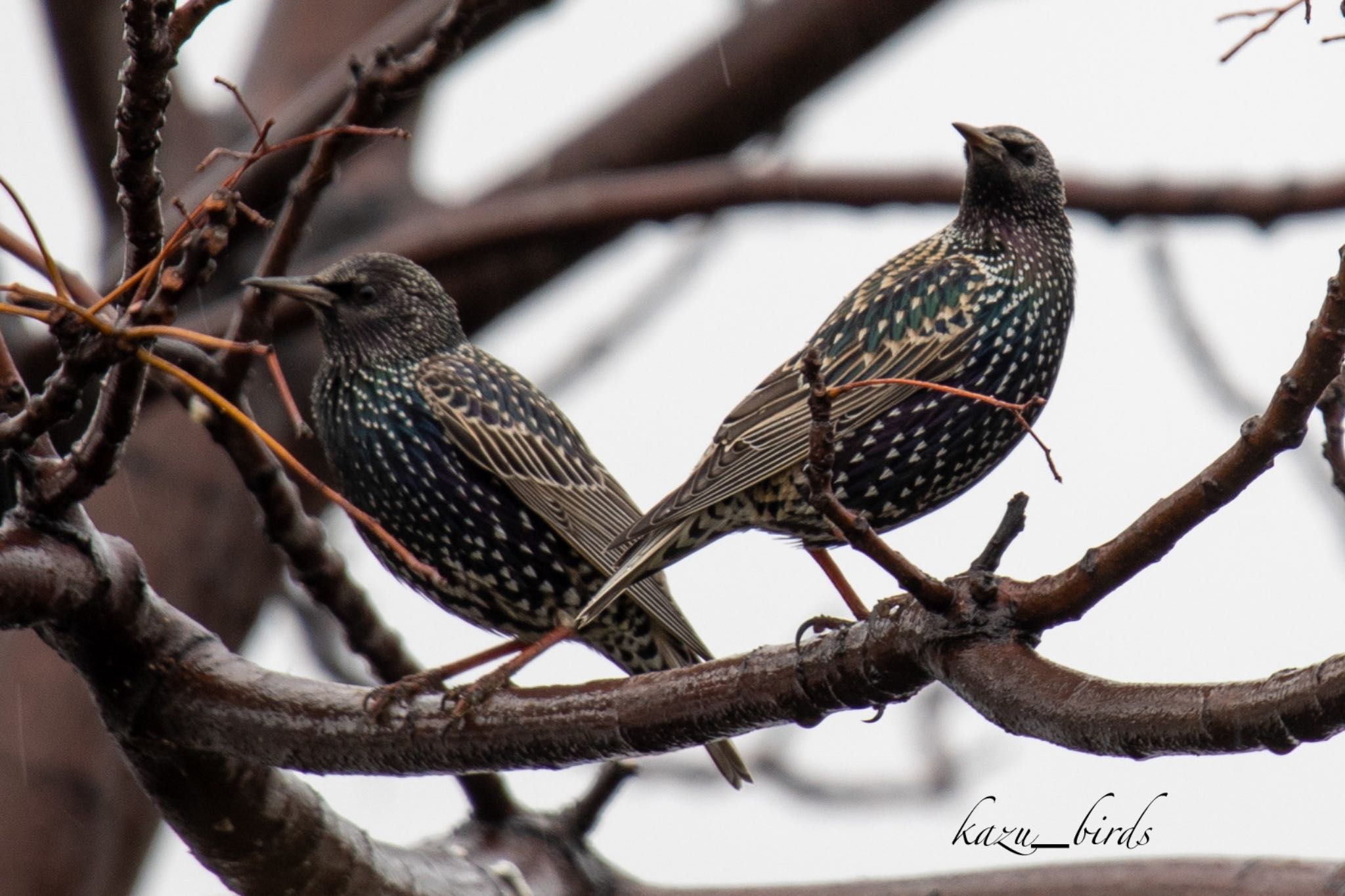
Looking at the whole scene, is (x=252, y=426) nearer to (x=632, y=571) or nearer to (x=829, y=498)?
(x=829, y=498)

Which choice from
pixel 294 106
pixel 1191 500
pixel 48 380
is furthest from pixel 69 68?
pixel 1191 500

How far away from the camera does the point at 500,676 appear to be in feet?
12.5

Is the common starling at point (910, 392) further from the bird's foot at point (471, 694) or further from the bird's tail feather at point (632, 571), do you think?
the bird's foot at point (471, 694)

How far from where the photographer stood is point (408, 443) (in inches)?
188

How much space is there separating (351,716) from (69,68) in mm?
3888

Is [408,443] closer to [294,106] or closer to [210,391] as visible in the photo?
[294,106]

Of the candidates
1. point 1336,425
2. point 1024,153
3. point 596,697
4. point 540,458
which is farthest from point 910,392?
point 1336,425

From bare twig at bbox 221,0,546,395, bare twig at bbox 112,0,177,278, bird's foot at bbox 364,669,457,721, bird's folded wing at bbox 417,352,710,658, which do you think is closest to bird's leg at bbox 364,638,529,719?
bird's foot at bbox 364,669,457,721

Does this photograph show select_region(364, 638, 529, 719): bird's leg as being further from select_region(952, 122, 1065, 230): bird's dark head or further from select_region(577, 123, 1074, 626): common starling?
select_region(952, 122, 1065, 230): bird's dark head

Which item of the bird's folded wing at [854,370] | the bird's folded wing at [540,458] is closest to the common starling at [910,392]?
the bird's folded wing at [854,370]

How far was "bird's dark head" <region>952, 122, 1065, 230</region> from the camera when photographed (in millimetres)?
4680

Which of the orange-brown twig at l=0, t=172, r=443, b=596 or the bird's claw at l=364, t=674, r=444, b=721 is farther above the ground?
the orange-brown twig at l=0, t=172, r=443, b=596

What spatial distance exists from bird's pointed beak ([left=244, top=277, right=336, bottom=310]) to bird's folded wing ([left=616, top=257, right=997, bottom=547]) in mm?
976

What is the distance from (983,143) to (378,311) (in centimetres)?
169
